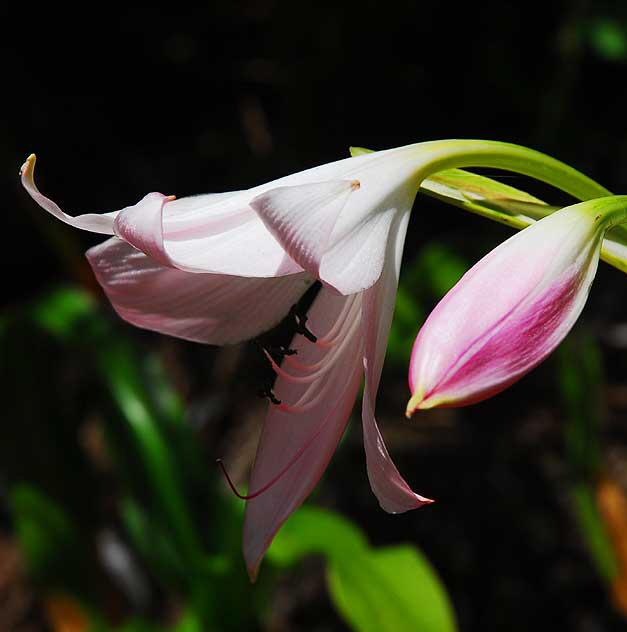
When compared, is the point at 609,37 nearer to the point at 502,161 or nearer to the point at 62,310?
the point at 62,310

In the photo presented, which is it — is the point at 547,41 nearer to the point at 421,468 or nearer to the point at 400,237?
the point at 421,468

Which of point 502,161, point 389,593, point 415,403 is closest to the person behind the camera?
point 415,403

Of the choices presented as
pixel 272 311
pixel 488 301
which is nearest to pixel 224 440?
pixel 272 311

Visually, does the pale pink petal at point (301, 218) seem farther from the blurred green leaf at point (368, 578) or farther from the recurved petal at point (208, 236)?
the blurred green leaf at point (368, 578)

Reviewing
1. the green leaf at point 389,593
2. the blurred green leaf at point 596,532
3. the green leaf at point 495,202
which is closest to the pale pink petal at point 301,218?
the green leaf at point 495,202

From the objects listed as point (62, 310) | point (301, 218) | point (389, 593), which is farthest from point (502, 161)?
point (62, 310)

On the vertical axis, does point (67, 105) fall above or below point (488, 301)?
below

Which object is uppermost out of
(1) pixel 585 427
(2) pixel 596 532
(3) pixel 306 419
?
(3) pixel 306 419
